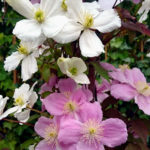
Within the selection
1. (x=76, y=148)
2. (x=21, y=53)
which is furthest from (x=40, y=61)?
(x=76, y=148)

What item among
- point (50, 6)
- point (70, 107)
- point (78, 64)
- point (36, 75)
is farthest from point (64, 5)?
point (36, 75)

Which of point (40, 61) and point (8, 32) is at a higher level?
point (40, 61)

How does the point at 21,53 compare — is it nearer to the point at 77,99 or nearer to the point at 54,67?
the point at 54,67

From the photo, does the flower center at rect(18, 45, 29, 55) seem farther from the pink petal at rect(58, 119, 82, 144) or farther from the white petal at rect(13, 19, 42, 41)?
the pink petal at rect(58, 119, 82, 144)

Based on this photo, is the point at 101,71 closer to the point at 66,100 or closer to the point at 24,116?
the point at 66,100

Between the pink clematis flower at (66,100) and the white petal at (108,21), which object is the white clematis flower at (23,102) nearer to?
the pink clematis flower at (66,100)

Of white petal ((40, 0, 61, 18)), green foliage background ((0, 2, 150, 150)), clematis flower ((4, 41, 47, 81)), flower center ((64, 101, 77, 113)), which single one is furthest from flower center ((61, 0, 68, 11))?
green foliage background ((0, 2, 150, 150))
